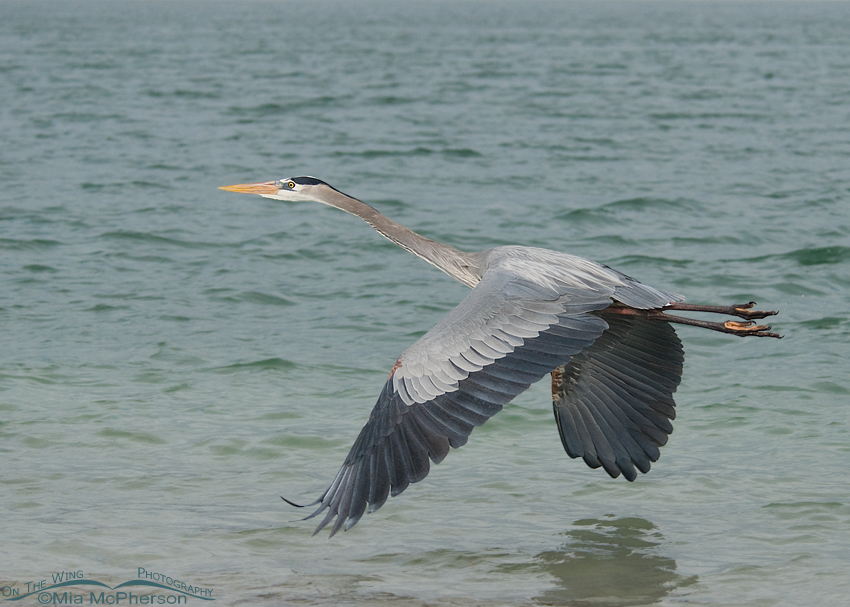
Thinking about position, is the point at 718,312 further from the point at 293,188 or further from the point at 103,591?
the point at 103,591

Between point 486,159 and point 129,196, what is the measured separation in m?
5.95

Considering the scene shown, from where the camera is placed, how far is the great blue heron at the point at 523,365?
515 cm

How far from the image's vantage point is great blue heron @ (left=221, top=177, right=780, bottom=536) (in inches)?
203

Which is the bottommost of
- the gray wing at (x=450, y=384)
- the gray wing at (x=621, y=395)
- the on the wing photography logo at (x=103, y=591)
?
the on the wing photography logo at (x=103, y=591)

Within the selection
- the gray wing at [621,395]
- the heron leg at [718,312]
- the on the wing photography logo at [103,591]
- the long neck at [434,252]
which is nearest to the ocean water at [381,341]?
the on the wing photography logo at [103,591]

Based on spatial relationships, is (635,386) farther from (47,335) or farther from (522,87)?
(522,87)

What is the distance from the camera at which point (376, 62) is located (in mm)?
36219

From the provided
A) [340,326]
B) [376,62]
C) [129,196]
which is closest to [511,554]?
[340,326]

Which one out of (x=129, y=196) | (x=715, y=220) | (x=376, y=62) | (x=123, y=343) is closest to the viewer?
(x=123, y=343)

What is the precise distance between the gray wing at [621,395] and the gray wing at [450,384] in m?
0.93

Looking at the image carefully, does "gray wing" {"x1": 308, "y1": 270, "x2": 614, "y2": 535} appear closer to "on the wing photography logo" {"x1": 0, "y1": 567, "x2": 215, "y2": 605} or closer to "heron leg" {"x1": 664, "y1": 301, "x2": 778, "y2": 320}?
"heron leg" {"x1": 664, "y1": 301, "x2": 778, "y2": 320}

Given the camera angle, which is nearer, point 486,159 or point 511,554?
point 511,554

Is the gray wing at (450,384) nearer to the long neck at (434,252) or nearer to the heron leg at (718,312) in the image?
the heron leg at (718,312)

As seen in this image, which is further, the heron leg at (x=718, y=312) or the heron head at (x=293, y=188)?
the heron head at (x=293, y=188)
